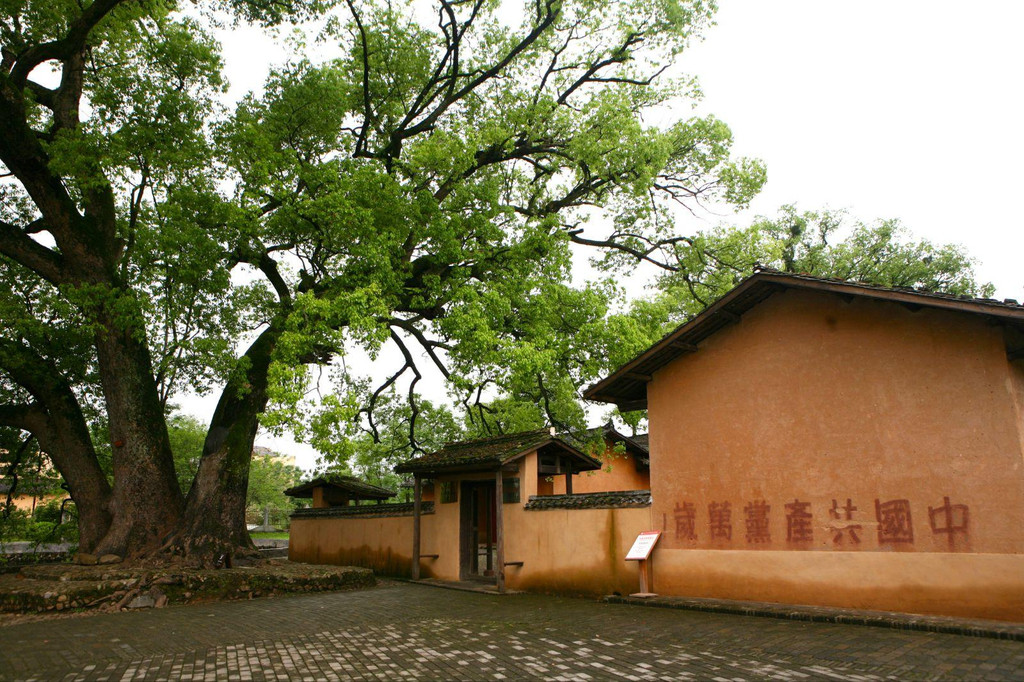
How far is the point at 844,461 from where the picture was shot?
830cm

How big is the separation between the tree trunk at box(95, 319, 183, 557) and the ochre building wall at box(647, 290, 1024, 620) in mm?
9690

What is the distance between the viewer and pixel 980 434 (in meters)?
7.30

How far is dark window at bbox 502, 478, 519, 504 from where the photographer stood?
12.5m

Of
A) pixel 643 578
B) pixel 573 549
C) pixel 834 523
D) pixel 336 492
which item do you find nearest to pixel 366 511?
pixel 336 492

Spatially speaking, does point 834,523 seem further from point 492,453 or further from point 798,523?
point 492,453

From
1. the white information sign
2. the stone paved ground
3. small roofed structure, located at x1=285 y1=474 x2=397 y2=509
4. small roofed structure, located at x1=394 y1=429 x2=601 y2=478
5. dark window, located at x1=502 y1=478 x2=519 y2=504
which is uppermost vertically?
small roofed structure, located at x1=394 y1=429 x2=601 y2=478

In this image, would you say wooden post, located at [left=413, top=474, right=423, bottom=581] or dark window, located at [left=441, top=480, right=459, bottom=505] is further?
dark window, located at [left=441, top=480, right=459, bottom=505]

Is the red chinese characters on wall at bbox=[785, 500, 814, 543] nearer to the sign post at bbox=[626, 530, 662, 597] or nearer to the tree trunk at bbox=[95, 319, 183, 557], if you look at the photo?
the sign post at bbox=[626, 530, 662, 597]

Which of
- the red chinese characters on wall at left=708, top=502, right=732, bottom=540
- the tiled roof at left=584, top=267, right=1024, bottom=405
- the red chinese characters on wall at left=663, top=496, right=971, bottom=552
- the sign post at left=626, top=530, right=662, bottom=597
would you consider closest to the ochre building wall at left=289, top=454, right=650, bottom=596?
the sign post at left=626, top=530, right=662, bottom=597

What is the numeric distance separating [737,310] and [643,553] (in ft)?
13.3

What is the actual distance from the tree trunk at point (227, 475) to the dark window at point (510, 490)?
5208 mm

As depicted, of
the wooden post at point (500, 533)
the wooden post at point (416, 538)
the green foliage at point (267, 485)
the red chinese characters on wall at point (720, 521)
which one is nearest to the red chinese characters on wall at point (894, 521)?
the red chinese characters on wall at point (720, 521)

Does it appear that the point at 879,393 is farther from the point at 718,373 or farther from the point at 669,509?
the point at 669,509

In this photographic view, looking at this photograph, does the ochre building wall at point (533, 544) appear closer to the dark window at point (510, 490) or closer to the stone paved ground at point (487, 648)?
the dark window at point (510, 490)
